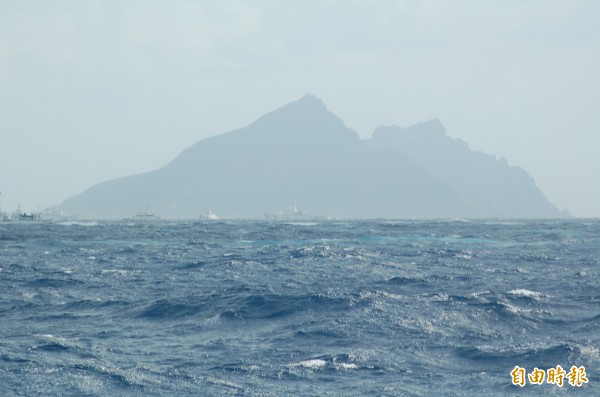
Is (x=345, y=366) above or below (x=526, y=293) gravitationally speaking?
below

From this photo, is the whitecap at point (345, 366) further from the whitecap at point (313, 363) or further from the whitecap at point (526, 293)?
the whitecap at point (526, 293)

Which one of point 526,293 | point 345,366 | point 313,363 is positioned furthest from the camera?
point 526,293

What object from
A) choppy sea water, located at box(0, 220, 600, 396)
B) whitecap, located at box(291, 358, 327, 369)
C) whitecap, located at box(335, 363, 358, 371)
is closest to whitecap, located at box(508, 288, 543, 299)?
choppy sea water, located at box(0, 220, 600, 396)

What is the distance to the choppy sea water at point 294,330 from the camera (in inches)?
930

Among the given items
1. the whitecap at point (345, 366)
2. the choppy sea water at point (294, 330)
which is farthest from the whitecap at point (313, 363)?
the whitecap at point (345, 366)

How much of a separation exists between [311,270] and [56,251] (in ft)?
119

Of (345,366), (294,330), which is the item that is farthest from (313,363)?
(294,330)

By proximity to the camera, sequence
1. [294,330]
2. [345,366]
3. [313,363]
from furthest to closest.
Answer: [294,330] < [313,363] < [345,366]

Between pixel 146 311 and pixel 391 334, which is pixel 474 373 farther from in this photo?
pixel 146 311

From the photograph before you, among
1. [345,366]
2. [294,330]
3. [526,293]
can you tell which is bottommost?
[345,366]

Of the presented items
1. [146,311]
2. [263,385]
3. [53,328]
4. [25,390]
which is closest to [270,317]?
[146,311]

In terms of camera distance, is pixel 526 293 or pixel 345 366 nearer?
pixel 345 366

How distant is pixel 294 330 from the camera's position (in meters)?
31.6

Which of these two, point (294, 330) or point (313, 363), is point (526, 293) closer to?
point (294, 330)
